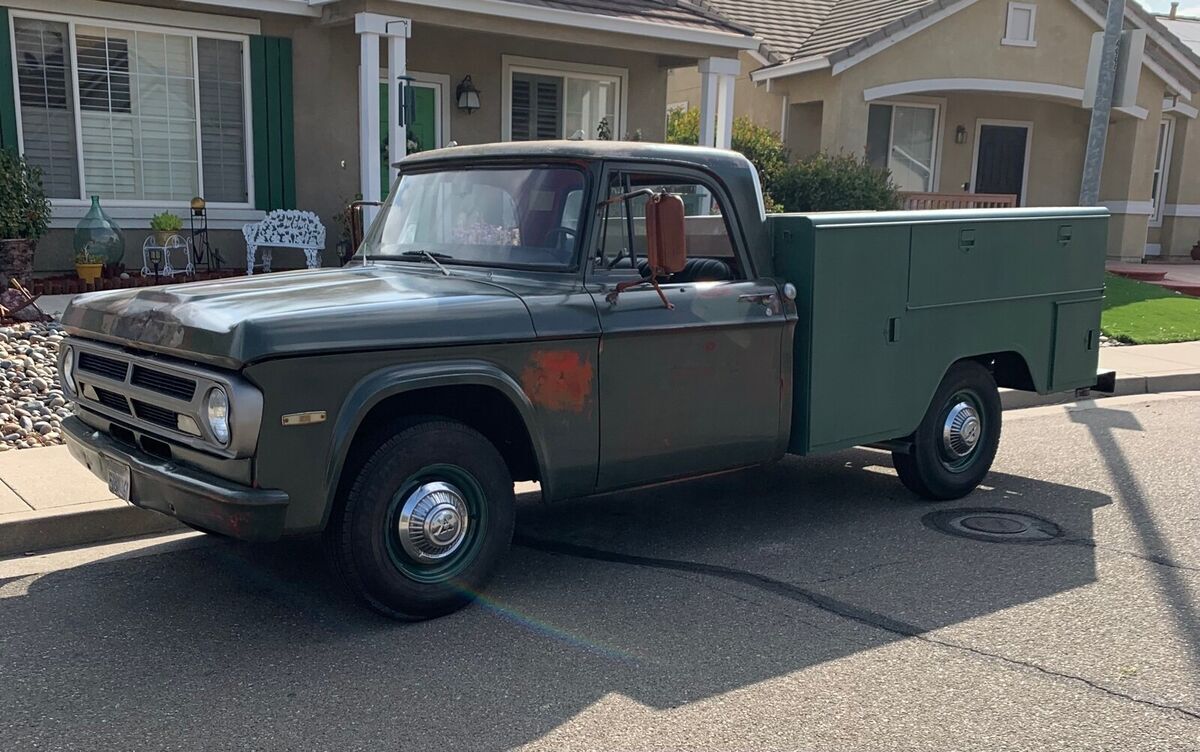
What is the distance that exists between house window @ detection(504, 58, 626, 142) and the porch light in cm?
66

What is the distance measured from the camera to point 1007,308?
628 centimetres

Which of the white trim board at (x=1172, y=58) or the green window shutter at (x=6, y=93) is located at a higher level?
the white trim board at (x=1172, y=58)

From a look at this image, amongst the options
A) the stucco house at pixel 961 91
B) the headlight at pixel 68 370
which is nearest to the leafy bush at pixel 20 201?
the headlight at pixel 68 370

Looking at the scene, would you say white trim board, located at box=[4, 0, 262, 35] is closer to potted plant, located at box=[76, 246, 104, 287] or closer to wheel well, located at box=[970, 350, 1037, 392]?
potted plant, located at box=[76, 246, 104, 287]

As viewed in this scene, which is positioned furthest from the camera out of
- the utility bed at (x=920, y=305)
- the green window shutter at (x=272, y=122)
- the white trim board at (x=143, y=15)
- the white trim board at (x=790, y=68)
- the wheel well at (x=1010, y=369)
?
the white trim board at (x=790, y=68)

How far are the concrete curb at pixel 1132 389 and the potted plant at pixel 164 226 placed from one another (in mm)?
8772

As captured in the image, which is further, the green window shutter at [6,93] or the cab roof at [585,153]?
the green window shutter at [6,93]

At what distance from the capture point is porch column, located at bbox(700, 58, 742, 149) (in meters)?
14.5

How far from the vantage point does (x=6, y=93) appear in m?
11.2

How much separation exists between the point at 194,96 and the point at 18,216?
271cm

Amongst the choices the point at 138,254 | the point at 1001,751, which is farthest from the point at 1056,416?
the point at 138,254

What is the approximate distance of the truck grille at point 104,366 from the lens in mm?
4438

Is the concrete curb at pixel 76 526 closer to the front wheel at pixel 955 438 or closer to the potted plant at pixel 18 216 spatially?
the front wheel at pixel 955 438

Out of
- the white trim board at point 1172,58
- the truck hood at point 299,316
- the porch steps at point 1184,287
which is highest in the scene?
the white trim board at point 1172,58
